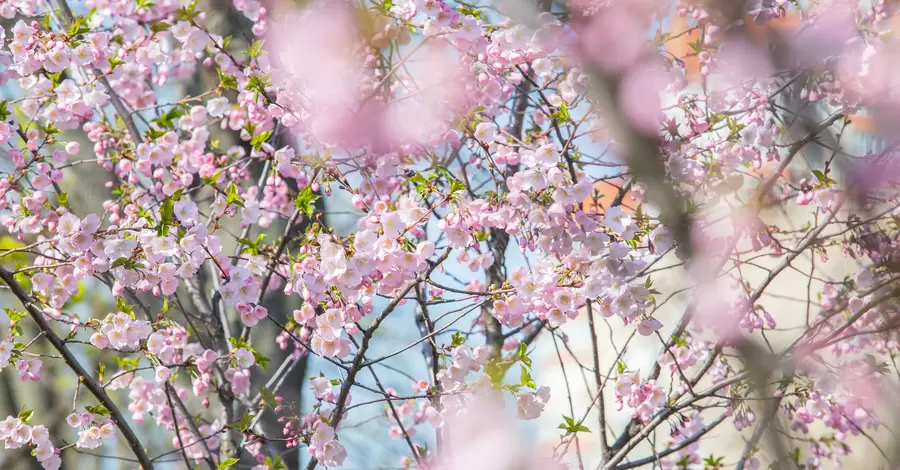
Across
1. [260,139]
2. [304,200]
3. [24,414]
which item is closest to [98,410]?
[24,414]

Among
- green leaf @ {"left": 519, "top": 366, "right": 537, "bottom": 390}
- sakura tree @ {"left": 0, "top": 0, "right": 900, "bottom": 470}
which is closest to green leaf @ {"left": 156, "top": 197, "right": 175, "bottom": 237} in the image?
sakura tree @ {"left": 0, "top": 0, "right": 900, "bottom": 470}

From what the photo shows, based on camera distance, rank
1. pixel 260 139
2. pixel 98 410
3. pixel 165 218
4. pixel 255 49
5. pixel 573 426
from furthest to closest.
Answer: pixel 260 139 → pixel 255 49 → pixel 98 410 → pixel 573 426 → pixel 165 218

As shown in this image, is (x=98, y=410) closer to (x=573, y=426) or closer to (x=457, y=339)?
(x=457, y=339)

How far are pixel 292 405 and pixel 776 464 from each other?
2139mm

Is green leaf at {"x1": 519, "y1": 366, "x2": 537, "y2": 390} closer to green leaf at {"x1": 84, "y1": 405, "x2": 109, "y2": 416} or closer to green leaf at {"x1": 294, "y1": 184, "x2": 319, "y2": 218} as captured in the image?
green leaf at {"x1": 294, "y1": 184, "x2": 319, "y2": 218}

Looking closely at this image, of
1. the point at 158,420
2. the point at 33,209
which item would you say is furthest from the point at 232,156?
the point at 158,420

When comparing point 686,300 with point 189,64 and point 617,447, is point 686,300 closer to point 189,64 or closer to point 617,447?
point 617,447

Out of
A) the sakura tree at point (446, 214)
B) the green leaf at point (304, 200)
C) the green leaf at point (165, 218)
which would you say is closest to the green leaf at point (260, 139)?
the sakura tree at point (446, 214)

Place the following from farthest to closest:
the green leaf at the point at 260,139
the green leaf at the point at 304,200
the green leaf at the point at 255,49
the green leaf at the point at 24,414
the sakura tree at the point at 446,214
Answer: the green leaf at the point at 260,139 < the green leaf at the point at 255,49 < the green leaf at the point at 24,414 < the green leaf at the point at 304,200 < the sakura tree at the point at 446,214

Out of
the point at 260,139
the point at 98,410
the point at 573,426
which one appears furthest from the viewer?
the point at 260,139

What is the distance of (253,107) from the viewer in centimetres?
292

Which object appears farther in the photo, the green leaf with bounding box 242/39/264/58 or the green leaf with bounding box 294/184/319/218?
the green leaf with bounding box 242/39/264/58

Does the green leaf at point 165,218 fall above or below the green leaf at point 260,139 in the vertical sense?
below

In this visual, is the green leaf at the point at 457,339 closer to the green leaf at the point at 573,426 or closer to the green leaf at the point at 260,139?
the green leaf at the point at 573,426
